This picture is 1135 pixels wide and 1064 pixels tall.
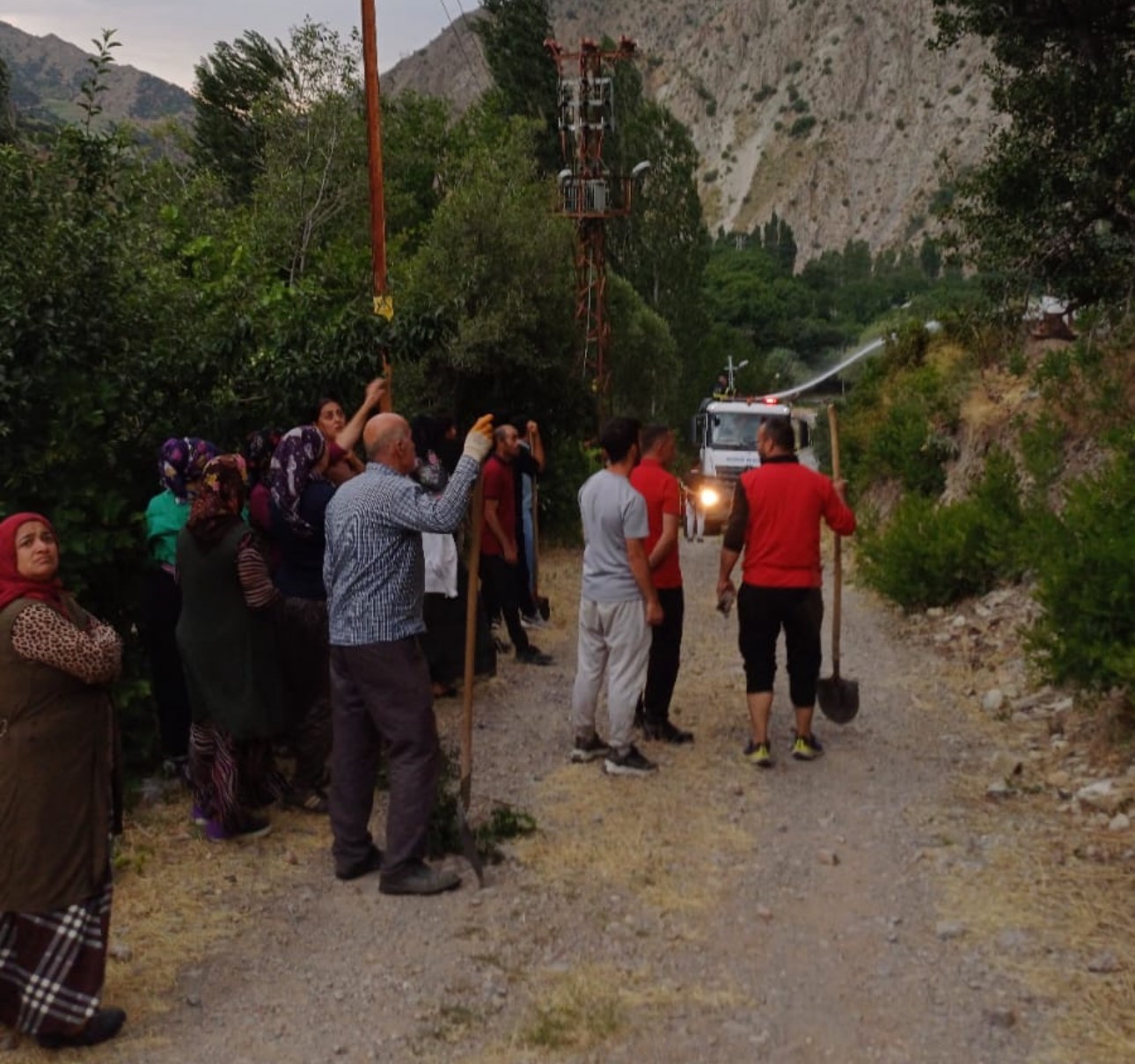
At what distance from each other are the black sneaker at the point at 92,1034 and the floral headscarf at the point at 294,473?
253 cm

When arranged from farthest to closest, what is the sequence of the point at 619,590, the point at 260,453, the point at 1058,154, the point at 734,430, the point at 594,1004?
the point at 734,430, the point at 1058,154, the point at 619,590, the point at 260,453, the point at 594,1004

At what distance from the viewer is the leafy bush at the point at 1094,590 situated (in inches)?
277

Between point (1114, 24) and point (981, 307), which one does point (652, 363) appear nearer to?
point (981, 307)

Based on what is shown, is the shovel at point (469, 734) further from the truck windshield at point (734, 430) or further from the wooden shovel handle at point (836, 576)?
the truck windshield at point (734, 430)

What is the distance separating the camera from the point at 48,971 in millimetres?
4141

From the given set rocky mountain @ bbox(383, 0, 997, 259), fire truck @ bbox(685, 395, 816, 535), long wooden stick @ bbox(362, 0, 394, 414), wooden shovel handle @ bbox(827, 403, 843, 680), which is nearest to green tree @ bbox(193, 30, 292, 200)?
fire truck @ bbox(685, 395, 816, 535)

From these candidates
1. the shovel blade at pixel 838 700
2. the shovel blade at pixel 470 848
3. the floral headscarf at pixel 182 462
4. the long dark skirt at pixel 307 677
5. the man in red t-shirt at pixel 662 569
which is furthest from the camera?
the shovel blade at pixel 838 700

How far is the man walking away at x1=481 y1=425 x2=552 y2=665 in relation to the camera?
367 inches

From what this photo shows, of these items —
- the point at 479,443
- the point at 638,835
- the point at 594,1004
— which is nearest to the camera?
the point at 594,1004

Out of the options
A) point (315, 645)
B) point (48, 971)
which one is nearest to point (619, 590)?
point (315, 645)

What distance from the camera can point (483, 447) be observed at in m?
5.27

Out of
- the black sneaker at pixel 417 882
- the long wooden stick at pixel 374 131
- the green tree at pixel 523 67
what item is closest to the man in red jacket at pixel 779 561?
the black sneaker at pixel 417 882

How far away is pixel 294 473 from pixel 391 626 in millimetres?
1257

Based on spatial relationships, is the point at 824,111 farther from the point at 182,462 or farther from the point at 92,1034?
the point at 92,1034
